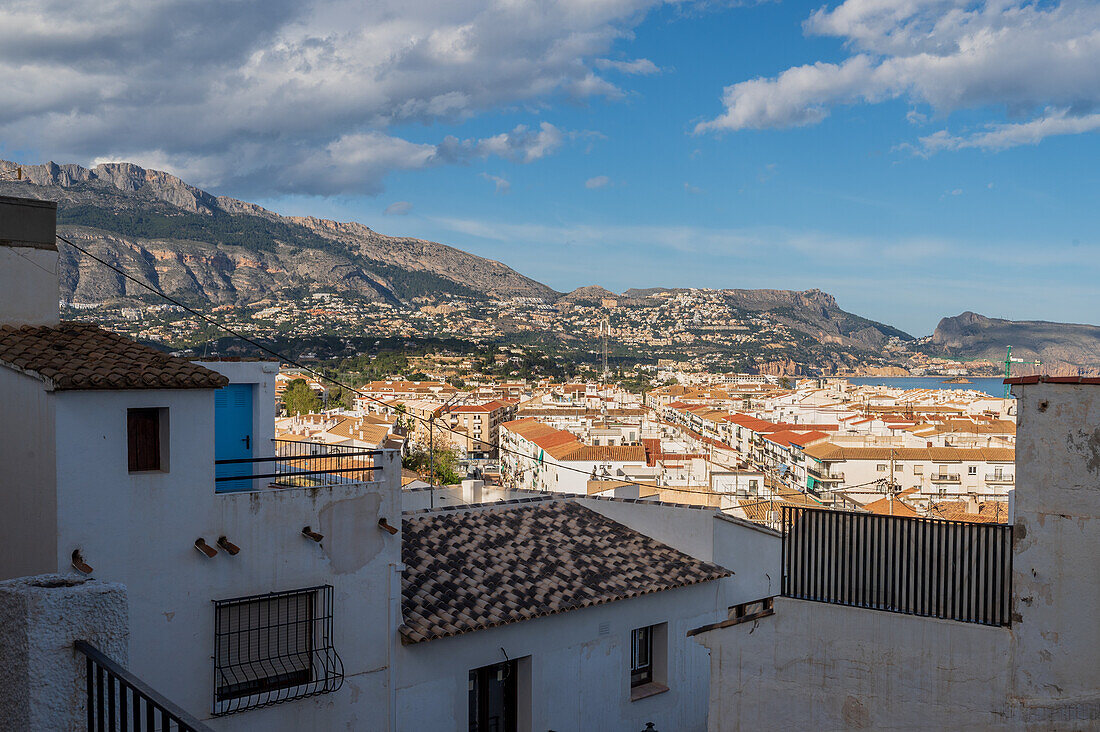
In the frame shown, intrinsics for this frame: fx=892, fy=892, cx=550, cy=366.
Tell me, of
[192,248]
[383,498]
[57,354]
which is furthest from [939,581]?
[192,248]

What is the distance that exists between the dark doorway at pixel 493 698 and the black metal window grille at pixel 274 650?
80.4 inches

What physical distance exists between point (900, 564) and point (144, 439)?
23.8 feet

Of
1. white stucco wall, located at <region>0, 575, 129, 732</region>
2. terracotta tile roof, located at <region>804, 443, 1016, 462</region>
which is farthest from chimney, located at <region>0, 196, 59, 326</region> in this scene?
terracotta tile roof, located at <region>804, 443, 1016, 462</region>

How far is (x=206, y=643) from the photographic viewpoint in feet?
26.3

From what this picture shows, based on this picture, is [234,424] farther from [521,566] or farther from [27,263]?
[521,566]

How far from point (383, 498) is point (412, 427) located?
6883cm

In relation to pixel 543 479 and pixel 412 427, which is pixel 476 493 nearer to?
pixel 543 479

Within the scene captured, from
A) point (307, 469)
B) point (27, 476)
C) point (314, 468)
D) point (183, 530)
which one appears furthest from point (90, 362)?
point (307, 469)

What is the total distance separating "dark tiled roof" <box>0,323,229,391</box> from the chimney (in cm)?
16

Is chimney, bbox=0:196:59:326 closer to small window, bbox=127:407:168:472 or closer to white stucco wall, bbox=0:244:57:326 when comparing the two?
white stucco wall, bbox=0:244:57:326

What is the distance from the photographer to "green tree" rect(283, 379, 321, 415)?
80.8 metres

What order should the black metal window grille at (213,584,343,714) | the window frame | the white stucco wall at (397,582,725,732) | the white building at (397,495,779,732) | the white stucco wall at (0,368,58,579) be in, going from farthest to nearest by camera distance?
the window frame, the white building at (397,495,779,732), the white stucco wall at (397,582,725,732), the black metal window grille at (213,584,343,714), the white stucco wall at (0,368,58,579)

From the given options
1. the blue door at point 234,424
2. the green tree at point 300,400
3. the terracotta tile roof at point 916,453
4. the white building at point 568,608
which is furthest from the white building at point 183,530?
the green tree at point 300,400

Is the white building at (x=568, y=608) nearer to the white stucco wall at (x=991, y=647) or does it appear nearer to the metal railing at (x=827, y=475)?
the white stucco wall at (x=991, y=647)
